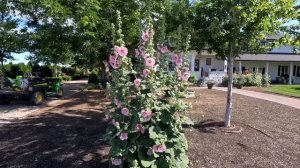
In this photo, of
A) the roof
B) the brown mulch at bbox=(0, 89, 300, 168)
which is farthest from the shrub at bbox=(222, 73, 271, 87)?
the brown mulch at bbox=(0, 89, 300, 168)

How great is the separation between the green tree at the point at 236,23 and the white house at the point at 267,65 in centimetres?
2679

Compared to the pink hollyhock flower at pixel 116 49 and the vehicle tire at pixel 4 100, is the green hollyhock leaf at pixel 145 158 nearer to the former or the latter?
the pink hollyhock flower at pixel 116 49

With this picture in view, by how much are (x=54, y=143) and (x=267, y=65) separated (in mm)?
36573

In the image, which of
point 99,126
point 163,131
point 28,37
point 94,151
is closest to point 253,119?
point 99,126

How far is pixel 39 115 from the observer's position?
36.4ft

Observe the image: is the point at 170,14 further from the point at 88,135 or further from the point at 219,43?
the point at 88,135

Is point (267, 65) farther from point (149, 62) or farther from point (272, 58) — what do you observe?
point (149, 62)

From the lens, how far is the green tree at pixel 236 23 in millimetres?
8680

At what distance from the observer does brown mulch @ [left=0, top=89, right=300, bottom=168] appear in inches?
252

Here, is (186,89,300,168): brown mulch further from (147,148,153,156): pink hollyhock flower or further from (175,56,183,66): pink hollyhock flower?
(175,56,183,66): pink hollyhock flower

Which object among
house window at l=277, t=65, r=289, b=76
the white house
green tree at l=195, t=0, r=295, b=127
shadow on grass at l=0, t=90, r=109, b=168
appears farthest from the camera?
house window at l=277, t=65, r=289, b=76

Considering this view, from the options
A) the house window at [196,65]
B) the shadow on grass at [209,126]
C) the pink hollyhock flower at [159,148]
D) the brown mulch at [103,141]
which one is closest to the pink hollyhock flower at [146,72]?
the pink hollyhock flower at [159,148]

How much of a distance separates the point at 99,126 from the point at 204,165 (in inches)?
154

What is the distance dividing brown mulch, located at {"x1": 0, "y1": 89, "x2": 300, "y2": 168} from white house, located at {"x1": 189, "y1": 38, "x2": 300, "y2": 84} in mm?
26815
